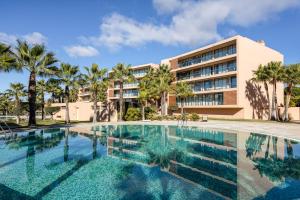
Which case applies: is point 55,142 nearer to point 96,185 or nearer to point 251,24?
point 96,185

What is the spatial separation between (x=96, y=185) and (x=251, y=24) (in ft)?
111

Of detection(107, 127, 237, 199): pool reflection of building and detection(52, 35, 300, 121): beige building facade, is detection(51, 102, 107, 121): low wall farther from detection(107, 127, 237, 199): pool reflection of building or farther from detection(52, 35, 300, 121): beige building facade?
detection(107, 127, 237, 199): pool reflection of building

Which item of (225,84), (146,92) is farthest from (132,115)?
(225,84)

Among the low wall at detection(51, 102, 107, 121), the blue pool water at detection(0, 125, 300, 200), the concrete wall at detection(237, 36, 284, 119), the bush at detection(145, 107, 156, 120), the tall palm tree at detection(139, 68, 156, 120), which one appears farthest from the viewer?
the low wall at detection(51, 102, 107, 121)

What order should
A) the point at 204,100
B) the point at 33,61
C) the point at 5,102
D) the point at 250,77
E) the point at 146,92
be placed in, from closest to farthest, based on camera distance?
the point at 33,61 < the point at 146,92 < the point at 250,77 < the point at 204,100 < the point at 5,102

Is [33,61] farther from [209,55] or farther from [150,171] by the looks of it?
[209,55]

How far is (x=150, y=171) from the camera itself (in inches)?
392

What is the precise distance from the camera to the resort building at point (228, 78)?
3906 centimetres

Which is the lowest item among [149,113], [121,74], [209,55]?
[149,113]

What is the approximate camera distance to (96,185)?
8188mm

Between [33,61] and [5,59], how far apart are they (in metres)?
4.70

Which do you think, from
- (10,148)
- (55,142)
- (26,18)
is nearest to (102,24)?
(26,18)

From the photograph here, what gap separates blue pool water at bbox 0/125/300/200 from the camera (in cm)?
742

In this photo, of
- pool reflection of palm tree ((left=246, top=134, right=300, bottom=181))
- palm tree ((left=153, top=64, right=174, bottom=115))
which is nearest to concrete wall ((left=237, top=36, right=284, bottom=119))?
palm tree ((left=153, top=64, right=174, bottom=115))
